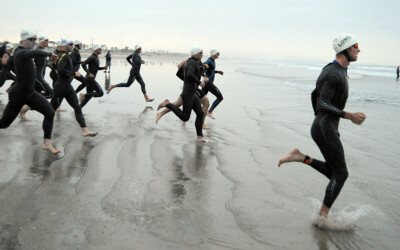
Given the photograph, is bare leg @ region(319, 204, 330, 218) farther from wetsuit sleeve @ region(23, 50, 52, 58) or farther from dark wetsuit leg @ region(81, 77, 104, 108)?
dark wetsuit leg @ region(81, 77, 104, 108)

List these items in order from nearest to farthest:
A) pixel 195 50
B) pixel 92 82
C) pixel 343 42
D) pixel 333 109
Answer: pixel 333 109 < pixel 343 42 < pixel 195 50 < pixel 92 82

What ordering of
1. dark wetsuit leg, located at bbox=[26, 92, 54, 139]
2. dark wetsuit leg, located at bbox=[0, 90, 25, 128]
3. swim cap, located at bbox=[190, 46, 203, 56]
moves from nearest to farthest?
dark wetsuit leg, located at bbox=[0, 90, 25, 128], dark wetsuit leg, located at bbox=[26, 92, 54, 139], swim cap, located at bbox=[190, 46, 203, 56]

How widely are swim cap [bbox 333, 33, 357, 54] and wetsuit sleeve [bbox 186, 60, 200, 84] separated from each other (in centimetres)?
354

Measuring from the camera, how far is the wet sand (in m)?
3.46

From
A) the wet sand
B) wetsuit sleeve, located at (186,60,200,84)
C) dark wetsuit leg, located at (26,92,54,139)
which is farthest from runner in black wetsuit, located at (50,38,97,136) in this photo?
wetsuit sleeve, located at (186,60,200,84)

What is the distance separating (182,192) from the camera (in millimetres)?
4551

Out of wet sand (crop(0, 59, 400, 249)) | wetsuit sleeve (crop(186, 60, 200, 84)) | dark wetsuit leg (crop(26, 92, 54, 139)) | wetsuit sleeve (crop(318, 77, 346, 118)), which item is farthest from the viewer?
wetsuit sleeve (crop(186, 60, 200, 84))

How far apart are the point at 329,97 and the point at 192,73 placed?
3709 mm

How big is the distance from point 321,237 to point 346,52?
72.7 inches

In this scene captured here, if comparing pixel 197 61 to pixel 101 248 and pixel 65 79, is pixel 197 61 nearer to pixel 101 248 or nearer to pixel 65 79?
pixel 65 79

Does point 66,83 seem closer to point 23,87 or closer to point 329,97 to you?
point 23,87

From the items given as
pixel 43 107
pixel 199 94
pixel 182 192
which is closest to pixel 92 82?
pixel 199 94

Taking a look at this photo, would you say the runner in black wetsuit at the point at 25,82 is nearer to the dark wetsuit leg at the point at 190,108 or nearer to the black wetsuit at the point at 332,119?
the dark wetsuit leg at the point at 190,108

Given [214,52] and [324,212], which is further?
[214,52]
